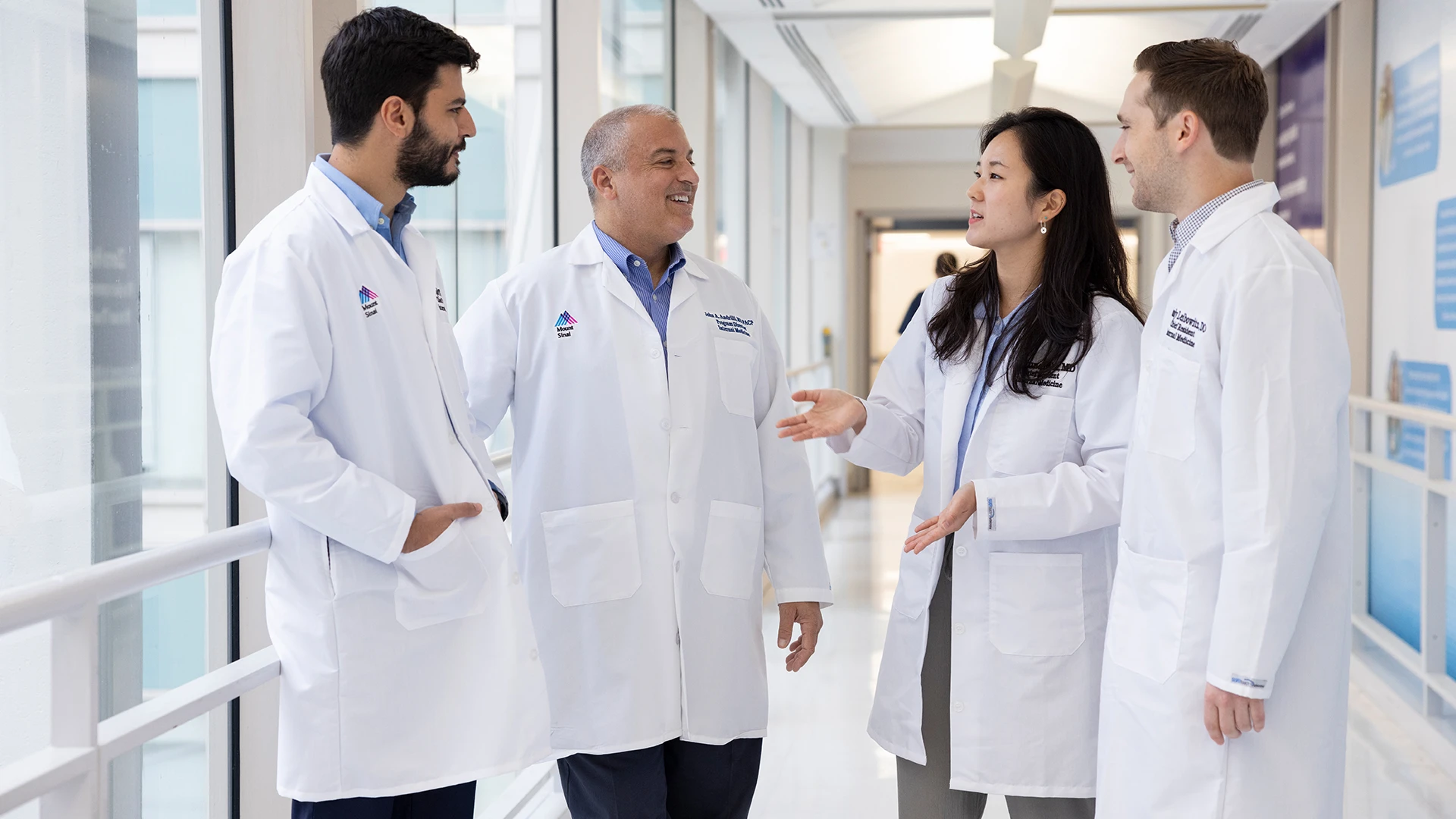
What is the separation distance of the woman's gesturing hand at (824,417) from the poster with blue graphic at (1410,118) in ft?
12.5

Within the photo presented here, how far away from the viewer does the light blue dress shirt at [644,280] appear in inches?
87.5

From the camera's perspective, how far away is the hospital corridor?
5.02 feet

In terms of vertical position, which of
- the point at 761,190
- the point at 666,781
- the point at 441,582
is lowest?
the point at 666,781

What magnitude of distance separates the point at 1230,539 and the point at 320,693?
1.19m

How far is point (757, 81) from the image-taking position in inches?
310

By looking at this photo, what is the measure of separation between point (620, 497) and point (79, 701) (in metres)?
1.01

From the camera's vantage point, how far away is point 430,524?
1558 millimetres

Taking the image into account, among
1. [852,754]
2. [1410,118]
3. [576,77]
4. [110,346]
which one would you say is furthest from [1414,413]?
[110,346]

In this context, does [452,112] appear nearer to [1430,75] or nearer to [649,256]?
[649,256]

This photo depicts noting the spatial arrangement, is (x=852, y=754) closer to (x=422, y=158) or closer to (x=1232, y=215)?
(x=1232, y=215)

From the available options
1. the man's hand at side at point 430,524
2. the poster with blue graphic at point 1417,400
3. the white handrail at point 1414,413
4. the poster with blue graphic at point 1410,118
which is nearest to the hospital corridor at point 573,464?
the man's hand at side at point 430,524

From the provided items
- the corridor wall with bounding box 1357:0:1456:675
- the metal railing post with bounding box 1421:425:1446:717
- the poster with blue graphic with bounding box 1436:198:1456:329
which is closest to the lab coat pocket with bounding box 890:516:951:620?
the metal railing post with bounding box 1421:425:1446:717

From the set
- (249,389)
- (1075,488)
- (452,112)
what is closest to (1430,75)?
(1075,488)

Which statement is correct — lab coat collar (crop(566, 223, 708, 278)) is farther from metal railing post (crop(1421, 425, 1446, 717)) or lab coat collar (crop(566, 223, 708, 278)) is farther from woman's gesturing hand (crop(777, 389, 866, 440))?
metal railing post (crop(1421, 425, 1446, 717))
